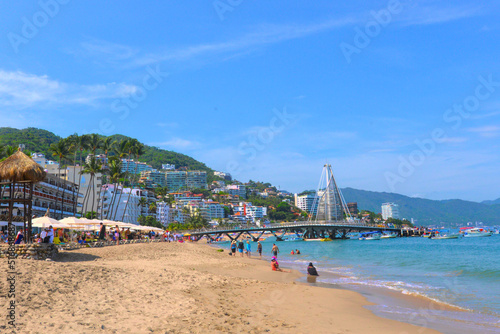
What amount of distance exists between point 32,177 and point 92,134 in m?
46.8

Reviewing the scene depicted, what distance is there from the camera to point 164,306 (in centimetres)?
850

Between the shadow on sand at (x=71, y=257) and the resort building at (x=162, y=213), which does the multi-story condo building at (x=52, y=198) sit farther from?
the resort building at (x=162, y=213)

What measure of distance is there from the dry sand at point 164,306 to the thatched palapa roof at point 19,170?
20.1 ft

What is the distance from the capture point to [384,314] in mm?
10656

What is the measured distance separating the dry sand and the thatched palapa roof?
6.14 m

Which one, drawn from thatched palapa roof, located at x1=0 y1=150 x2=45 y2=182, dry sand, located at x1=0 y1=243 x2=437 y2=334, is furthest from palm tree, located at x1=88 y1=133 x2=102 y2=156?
dry sand, located at x1=0 y1=243 x2=437 y2=334

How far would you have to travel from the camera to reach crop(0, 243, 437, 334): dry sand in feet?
22.6

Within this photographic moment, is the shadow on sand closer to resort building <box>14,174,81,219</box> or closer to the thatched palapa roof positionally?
the thatched palapa roof

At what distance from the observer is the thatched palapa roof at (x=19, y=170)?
15123mm

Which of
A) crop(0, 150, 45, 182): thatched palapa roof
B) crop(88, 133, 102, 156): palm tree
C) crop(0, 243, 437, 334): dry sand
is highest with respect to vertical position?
crop(88, 133, 102, 156): palm tree

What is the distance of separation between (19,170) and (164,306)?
1050 centimetres

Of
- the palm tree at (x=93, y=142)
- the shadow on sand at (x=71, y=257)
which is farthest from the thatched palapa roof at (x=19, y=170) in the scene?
the palm tree at (x=93, y=142)

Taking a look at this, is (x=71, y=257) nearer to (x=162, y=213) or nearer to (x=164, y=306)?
(x=164, y=306)

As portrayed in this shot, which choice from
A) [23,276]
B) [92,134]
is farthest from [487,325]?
[92,134]
